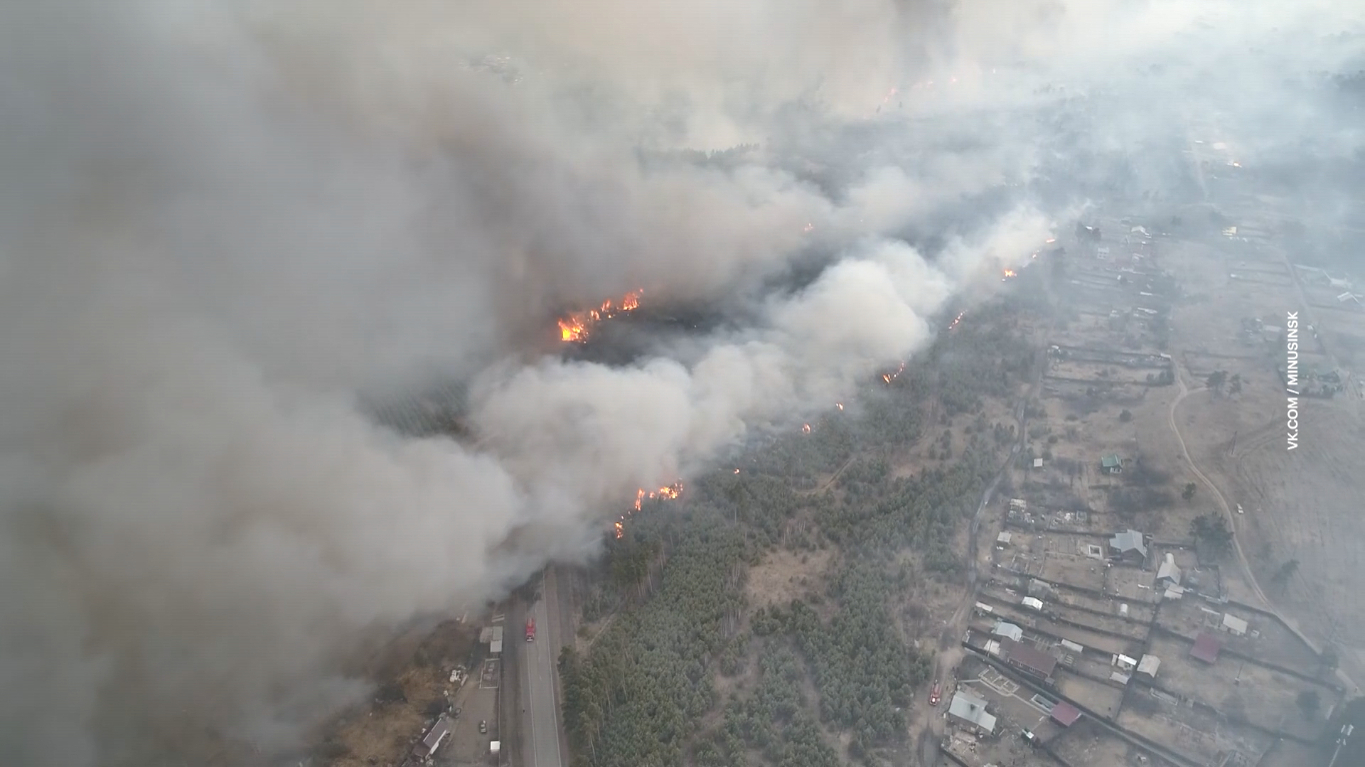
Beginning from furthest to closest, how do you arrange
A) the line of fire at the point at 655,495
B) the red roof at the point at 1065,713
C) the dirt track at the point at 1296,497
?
the line of fire at the point at 655,495 < the dirt track at the point at 1296,497 < the red roof at the point at 1065,713

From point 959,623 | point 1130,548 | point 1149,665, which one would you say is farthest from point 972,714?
point 1130,548

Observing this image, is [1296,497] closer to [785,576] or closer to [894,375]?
[894,375]

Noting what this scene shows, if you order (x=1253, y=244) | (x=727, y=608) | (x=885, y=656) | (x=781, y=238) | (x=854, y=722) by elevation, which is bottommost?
(x=854, y=722)

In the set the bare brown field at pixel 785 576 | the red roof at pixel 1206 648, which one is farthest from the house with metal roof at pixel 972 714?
the red roof at pixel 1206 648

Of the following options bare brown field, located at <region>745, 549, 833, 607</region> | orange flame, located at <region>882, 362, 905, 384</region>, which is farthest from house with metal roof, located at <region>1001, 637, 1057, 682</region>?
orange flame, located at <region>882, 362, 905, 384</region>

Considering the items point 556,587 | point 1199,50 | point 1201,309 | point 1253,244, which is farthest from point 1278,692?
point 1199,50

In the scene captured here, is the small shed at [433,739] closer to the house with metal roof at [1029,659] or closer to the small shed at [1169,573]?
the house with metal roof at [1029,659]

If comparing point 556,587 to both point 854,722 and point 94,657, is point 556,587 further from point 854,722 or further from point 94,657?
point 94,657
